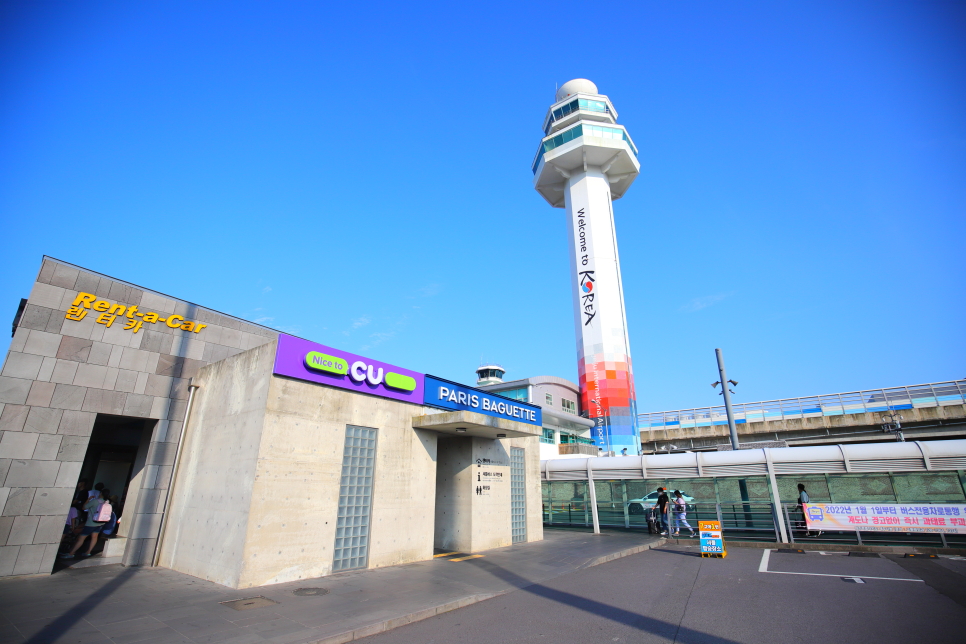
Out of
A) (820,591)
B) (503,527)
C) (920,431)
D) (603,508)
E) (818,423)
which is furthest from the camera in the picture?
(818,423)

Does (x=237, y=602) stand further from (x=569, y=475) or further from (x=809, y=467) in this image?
(x=809, y=467)

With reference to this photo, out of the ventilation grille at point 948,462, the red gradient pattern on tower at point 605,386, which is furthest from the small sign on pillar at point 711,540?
the red gradient pattern on tower at point 605,386

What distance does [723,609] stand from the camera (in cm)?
774

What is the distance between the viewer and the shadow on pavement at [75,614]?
19.4 ft

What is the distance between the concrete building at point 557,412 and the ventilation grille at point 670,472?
12.9m

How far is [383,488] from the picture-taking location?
1169cm

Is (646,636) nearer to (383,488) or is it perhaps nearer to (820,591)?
(820,591)

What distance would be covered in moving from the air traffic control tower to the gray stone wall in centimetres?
3438

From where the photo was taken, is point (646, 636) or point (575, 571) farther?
point (575, 571)

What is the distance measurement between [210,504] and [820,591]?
1293 centimetres

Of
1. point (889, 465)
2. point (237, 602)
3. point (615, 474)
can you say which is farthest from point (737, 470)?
point (237, 602)

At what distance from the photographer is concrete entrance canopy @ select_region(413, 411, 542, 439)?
40.2ft

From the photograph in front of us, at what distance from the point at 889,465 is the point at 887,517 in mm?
2090

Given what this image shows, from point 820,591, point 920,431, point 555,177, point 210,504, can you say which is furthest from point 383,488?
point 555,177
